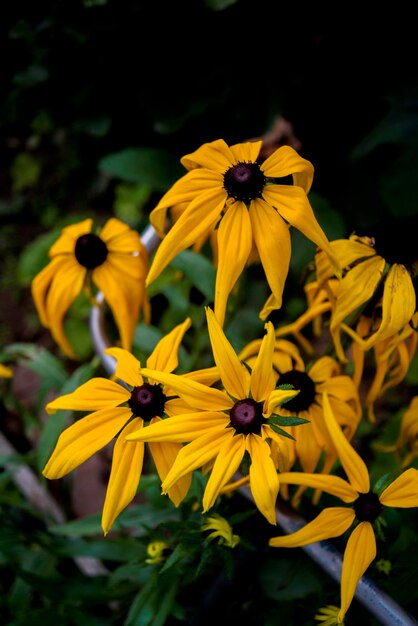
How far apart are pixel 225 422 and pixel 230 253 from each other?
131 millimetres

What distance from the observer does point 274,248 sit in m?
0.53

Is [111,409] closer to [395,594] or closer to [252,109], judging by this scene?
[395,594]

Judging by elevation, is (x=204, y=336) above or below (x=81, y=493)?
above

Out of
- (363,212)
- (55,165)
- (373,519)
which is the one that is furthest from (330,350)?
(55,165)

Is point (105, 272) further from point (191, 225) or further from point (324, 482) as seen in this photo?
point (324, 482)

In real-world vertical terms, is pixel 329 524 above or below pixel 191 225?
below

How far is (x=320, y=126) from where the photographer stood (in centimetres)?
131

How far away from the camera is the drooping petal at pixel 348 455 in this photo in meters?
0.53

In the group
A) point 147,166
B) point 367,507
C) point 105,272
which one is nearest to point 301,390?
point 367,507

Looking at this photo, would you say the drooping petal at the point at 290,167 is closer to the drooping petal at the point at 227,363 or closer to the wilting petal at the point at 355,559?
the drooping petal at the point at 227,363

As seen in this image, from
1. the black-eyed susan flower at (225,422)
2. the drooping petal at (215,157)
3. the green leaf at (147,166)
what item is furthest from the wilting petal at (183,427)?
the green leaf at (147,166)

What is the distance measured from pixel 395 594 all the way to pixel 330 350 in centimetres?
24

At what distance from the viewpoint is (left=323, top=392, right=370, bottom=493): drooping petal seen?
53 cm

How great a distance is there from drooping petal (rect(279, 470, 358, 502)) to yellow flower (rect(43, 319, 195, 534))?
3.1 inches
